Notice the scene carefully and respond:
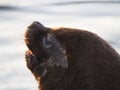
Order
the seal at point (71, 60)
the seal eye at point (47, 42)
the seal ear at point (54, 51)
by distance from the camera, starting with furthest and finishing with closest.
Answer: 1. the seal eye at point (47, 42)
2. the seal ear at point (54, 51)
3. the seal at point (71, 60)

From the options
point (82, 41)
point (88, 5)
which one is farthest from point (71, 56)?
point (88, 5)

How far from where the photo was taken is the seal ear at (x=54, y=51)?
6566 mm

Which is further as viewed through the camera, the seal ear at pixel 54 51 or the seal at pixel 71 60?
the seal ear at pixel 54 51

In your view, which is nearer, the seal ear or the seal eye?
the seal ear

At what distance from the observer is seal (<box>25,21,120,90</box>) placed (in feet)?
20.3

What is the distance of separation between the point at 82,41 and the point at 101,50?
0.20 m

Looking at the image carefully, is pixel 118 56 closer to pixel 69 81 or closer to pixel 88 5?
pixel 69 81

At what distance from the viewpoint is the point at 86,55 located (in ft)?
20.7

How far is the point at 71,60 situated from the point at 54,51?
0.39 meters

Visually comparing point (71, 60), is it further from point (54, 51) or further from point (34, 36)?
point (34, 36)

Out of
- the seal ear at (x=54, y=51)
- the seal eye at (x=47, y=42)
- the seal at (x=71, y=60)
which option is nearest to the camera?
the seal at (x=71, y=60)

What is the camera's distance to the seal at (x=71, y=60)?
6.18m

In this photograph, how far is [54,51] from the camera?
22.3 ft

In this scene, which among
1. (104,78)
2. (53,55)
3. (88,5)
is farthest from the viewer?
(88,5)
